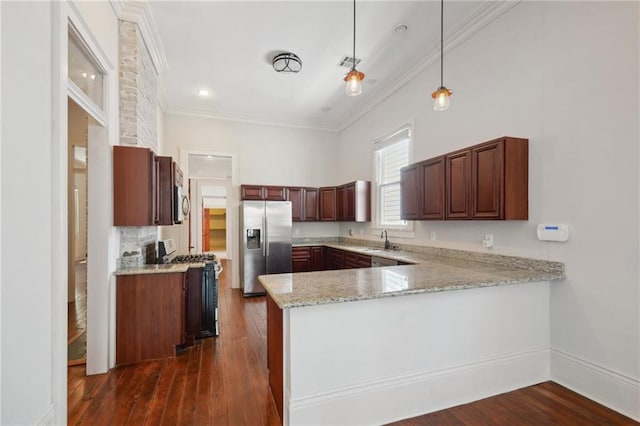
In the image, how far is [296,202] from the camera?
6004 mm

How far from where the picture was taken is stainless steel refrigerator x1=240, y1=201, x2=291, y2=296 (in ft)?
17.0

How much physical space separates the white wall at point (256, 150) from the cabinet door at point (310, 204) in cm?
38

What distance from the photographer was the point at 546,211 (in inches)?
97.7

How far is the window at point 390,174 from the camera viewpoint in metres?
4.46

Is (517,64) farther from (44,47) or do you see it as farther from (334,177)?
(334,177)

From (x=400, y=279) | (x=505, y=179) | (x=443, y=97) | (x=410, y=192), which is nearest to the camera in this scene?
(x=400, y=279)

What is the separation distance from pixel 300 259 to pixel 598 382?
4.35 m

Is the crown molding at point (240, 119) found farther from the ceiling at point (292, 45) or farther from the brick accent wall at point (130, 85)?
the brick accent wall at point (130, 85)

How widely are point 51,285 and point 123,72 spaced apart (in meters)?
2.31

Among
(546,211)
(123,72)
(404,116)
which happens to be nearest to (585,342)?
(546,211)

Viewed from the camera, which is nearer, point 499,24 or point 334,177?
point 499,24

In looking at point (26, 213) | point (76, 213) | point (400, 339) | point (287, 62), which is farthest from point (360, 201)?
point (76, 213)

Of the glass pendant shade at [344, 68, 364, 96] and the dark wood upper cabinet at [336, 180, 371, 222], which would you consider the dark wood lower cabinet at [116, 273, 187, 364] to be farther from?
the dark wood upper cabinet at [336, 180, 371, 222]

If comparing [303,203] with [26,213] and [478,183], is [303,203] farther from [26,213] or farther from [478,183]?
[26,213]
